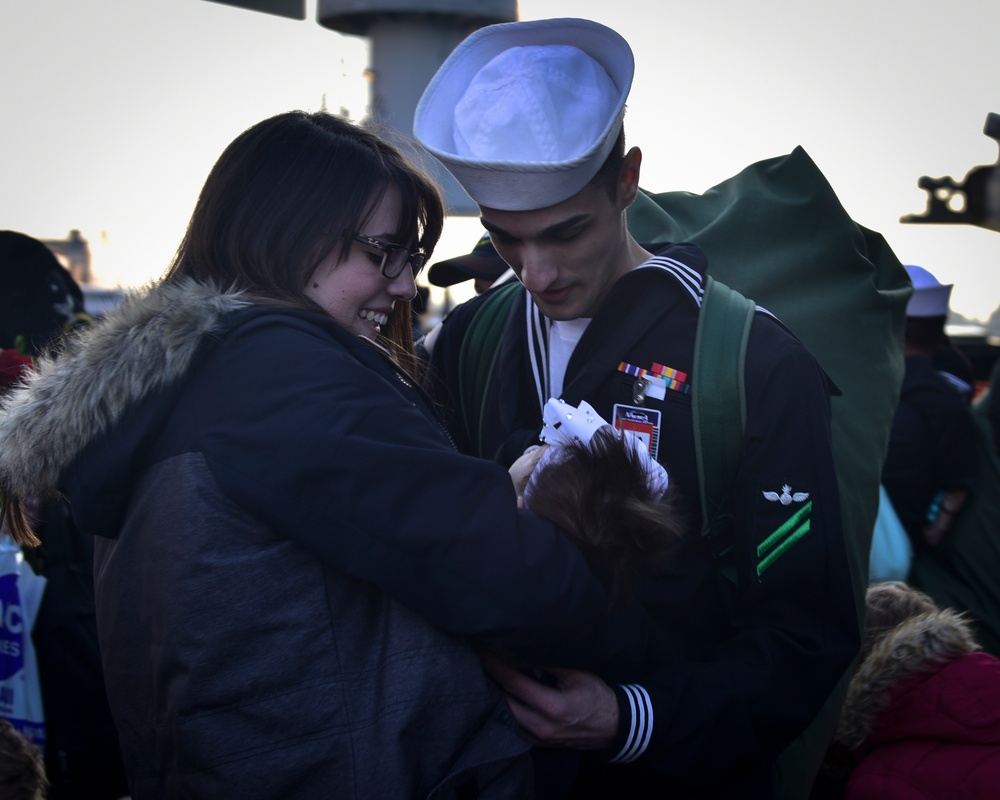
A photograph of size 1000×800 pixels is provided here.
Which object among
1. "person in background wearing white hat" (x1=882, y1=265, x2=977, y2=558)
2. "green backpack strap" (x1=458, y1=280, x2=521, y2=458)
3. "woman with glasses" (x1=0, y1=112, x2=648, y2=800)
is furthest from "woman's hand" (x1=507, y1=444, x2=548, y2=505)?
"person in background wearing white hat" (x1=882, y1=265, x2=977, y2=558)

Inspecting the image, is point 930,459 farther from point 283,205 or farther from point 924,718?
point 283,205

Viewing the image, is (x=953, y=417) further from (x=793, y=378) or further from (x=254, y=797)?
(x=254, y=797)

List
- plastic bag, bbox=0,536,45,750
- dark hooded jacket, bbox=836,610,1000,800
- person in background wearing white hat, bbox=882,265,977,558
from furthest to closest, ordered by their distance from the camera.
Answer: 1. person in background wearing white hat, bbox=882,265,977,558
2. plastic bag, bbox=0,536,45,750
3. dark hooded jacket, bbox=836,610,1000,800

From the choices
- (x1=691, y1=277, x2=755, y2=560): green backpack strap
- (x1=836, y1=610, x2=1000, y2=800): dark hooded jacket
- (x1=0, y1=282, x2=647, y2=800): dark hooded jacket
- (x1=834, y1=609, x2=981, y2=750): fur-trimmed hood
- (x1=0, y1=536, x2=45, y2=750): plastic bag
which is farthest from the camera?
(x1=0, y1=536, x2=45, y2=750): plastic bag

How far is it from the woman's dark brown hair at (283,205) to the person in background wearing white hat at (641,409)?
292 mm

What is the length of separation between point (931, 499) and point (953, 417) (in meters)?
0.34

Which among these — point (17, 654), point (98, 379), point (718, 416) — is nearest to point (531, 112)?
point (718, 416)

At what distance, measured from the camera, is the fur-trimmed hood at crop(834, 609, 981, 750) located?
2.26 m

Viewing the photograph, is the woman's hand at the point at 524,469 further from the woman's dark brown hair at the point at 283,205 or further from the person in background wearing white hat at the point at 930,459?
the person in background wearing white hat at the point at 930,459

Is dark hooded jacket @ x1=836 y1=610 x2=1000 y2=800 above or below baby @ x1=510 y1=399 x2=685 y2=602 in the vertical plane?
below

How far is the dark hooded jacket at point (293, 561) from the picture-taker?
1.28 metres

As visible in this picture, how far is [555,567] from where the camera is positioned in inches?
52.7

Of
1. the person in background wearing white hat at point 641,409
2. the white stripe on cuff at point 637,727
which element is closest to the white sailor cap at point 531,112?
the person in background wearing white hat at point 641,409

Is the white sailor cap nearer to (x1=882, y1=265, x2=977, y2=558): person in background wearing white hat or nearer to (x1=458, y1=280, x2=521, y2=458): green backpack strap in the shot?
(x1=458, y1=280, x2=521, y2=458): green backpack strap
